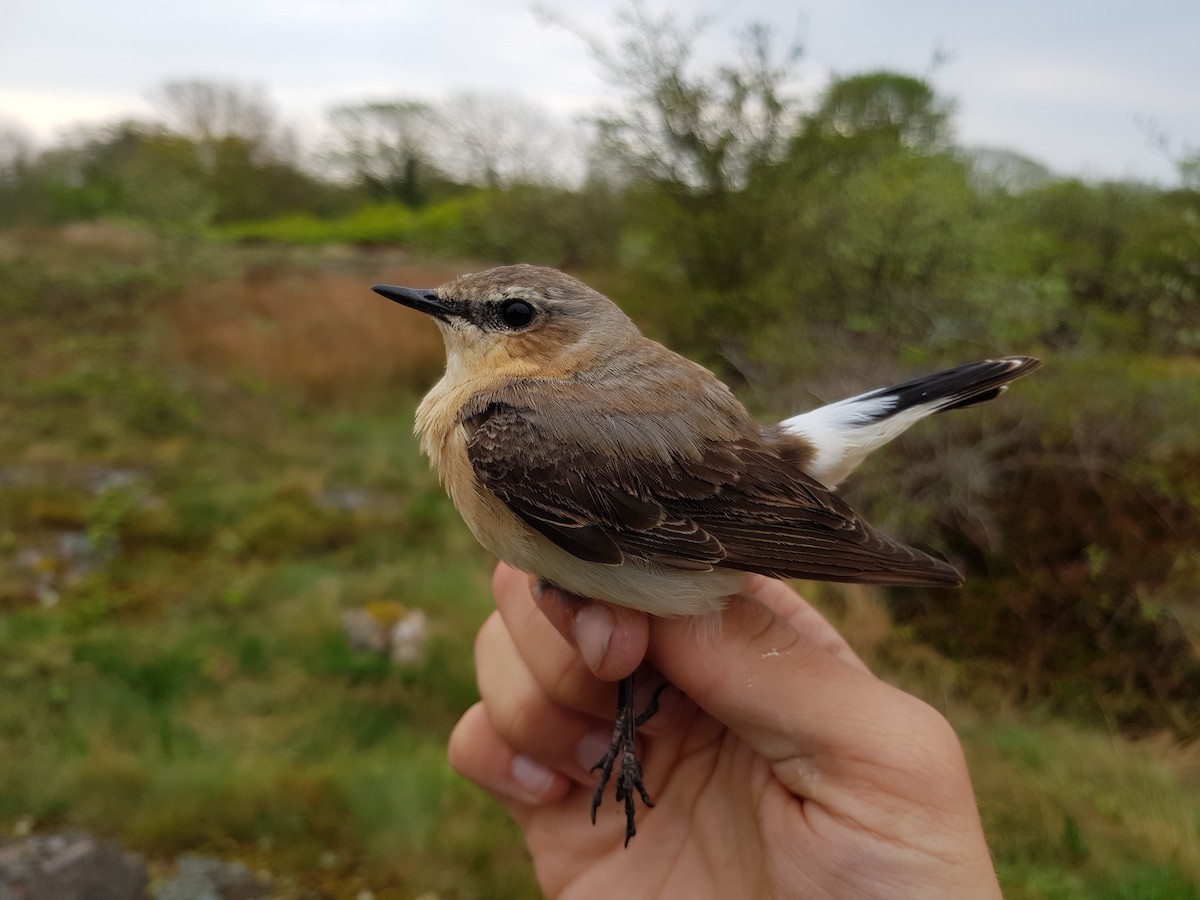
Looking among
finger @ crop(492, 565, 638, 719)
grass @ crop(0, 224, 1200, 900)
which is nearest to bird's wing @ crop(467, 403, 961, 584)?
finger @ crop(492, 565, 638, 719)

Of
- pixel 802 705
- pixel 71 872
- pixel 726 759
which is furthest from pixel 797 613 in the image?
pixel 71 872

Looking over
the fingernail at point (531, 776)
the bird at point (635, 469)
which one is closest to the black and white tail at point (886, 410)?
the bird at point (635, 469)

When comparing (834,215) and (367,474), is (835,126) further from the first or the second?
(367,474)

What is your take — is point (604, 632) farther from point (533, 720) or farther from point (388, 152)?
point (388, 152)

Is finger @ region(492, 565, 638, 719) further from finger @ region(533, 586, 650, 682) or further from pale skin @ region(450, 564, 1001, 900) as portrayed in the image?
finger @ region(533, 586, 650, 682)

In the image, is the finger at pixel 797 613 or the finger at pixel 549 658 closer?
the finger at pixel 549 658

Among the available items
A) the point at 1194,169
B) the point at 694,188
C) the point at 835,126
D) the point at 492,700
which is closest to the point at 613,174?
the point at 694,188

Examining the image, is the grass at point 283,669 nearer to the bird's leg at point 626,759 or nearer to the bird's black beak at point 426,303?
the bird's leg at point 626,759
